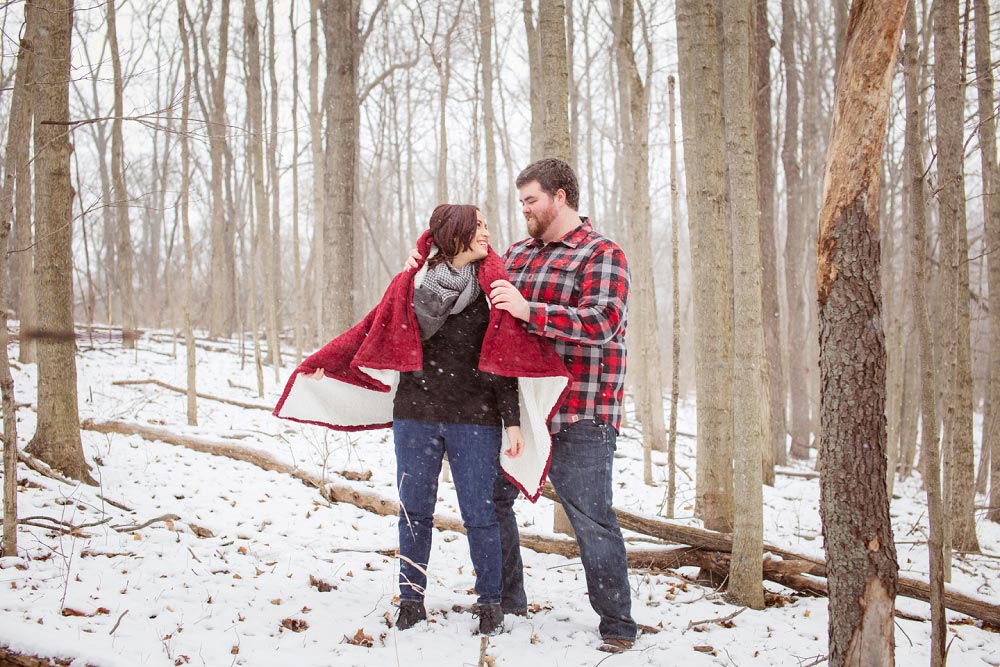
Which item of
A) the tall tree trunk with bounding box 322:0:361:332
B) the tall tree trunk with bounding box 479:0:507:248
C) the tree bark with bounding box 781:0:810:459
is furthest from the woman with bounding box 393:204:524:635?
the tree bark with bounding box 781:0:810:459

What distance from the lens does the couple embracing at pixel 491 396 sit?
119 inches

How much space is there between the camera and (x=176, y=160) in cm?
2064

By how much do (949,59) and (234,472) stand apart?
689cm

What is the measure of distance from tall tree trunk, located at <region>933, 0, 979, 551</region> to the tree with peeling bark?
2274 mm

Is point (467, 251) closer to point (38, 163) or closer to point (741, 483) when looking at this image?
point (741, 483)

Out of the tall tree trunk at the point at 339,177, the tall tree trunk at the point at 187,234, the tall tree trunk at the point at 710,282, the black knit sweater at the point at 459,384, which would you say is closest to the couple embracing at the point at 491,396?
the black knit sweater at the point at 459,384

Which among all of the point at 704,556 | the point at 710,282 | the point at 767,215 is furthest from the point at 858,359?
the point at 767,215

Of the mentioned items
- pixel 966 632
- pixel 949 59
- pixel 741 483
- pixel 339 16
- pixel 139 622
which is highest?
pixel 339 16

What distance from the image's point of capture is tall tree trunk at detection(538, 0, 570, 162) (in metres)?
4.57

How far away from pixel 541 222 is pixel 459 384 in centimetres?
92

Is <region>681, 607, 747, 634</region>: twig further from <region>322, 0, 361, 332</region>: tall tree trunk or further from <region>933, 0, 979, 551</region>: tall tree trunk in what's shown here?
<region>322, 0, 361, 332</region>: tall tree trunk

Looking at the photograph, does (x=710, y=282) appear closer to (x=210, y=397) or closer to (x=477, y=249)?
(x=477, y=249)

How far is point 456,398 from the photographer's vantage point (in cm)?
303

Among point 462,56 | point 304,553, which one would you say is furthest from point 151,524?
point 462,56
